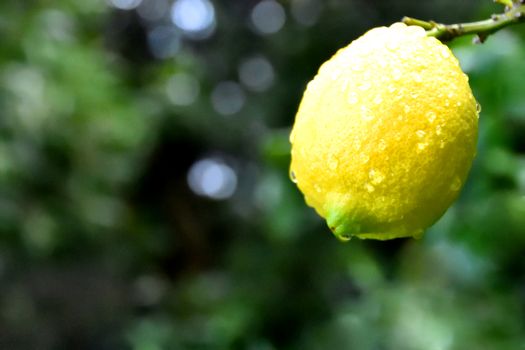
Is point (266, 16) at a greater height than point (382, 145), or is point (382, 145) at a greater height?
point (382, 145)

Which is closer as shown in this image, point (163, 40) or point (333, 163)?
point (333, 163)

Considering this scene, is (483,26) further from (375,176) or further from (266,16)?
(266,16)

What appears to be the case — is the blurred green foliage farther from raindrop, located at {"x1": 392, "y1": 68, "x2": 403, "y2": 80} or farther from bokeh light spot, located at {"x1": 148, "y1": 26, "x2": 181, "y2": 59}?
raindrop, located at {"x1": 392, "y1": 68, "x2": 403, "y2": 80}

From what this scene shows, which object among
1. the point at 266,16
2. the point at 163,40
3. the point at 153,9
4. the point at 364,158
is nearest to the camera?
the point at 364,158

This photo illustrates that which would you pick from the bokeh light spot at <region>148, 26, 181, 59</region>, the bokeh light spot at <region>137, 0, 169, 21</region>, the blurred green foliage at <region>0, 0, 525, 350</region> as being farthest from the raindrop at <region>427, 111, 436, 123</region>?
the bokeh light spot at <region>137, 0, 169, 21</region>

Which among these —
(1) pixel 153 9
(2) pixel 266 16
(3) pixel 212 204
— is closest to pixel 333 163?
(2) pixel 266 16

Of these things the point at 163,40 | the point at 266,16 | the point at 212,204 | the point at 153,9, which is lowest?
the point at 212,204
